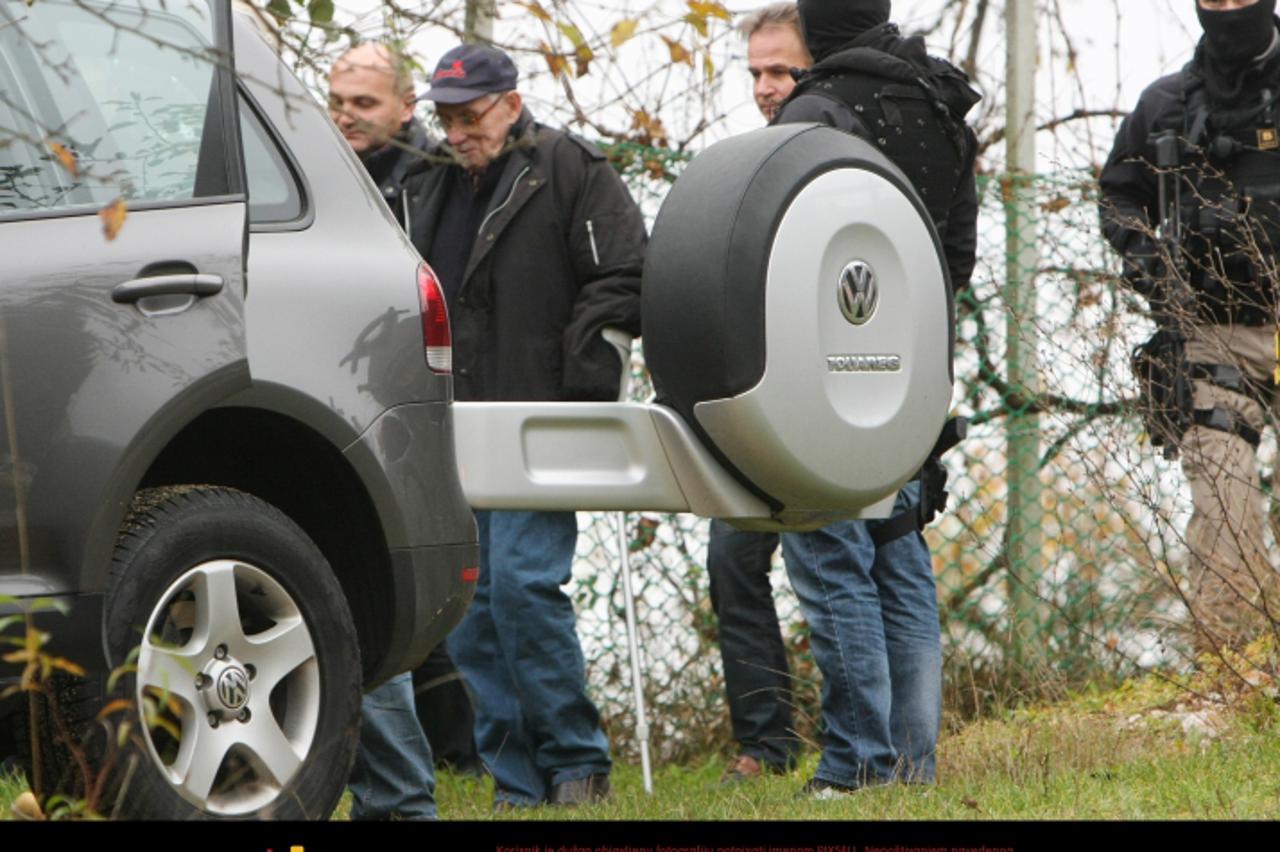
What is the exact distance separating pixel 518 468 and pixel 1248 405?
271cm

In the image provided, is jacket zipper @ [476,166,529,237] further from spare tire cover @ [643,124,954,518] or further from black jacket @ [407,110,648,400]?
spare tire cover @ [643,124,954,518]

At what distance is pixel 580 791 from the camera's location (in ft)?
17.2

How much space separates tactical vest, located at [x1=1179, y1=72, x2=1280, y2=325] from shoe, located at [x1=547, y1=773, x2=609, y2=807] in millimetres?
2181

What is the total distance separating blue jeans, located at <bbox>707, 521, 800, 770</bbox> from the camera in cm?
588

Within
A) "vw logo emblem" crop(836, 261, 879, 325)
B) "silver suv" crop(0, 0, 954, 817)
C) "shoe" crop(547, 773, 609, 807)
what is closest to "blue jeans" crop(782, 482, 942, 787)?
"silver suv" crop(0, 0, 954, 817)

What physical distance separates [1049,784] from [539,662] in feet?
4.77

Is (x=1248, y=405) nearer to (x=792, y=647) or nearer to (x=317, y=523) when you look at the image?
(x=792, y=647)

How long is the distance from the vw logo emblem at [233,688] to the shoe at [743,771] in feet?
7.17

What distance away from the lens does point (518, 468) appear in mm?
4141

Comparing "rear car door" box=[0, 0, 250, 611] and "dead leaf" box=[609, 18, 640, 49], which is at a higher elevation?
"dead leaf" box=[609, 18, 640, 49]

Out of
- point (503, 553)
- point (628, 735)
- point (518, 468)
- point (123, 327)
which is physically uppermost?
point (123, 327)

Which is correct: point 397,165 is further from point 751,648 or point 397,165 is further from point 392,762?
point 392,762

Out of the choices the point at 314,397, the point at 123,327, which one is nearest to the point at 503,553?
the point at 314,397

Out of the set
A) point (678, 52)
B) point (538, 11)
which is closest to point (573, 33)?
point (538, 11)
